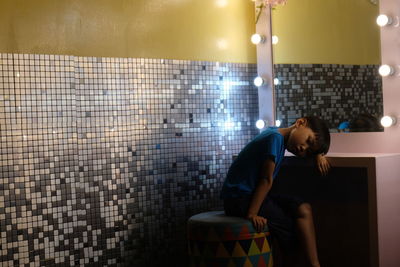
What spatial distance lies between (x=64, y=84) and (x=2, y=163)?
48 cm

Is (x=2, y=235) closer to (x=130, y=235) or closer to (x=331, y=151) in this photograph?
(x=130, y=235)

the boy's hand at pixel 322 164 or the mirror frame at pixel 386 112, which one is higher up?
the mirror frame at pixel 386 112

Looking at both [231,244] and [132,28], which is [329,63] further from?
[231,244]

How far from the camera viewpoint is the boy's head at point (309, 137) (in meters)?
2.71

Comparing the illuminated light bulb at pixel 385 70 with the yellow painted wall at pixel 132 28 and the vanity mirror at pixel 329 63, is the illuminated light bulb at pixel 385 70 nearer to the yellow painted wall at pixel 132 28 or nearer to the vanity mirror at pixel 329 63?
the vanity mirror at pixel 329 63

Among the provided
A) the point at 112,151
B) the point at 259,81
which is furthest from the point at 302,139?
the point at 112,151

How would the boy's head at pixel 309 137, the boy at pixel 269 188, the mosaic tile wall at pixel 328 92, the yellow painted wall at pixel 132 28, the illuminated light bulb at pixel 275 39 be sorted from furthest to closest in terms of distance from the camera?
the illuminated light bulb at pixel 275 39, the mosaic tile wall at pixel 328 92, the yellow painted wall at pixel 132 28, the boy's head at pixel 309 137, the boy at pixel 269 188

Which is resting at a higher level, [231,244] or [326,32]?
[326,32]

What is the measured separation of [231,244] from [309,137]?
620mm

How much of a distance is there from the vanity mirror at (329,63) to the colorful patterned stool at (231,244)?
879 mm

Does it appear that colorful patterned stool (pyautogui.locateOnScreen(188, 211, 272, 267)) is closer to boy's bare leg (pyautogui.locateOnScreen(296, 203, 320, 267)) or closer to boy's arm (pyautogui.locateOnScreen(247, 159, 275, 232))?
boy's arm (pyautogui.locateOnScreen(247, 159, 275, 232))

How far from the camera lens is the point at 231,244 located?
2482 millimetres

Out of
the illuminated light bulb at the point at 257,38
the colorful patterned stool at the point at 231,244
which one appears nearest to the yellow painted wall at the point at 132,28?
the illuminated light bulb at the point at 257,38

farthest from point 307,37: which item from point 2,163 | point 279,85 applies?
point 2,163
